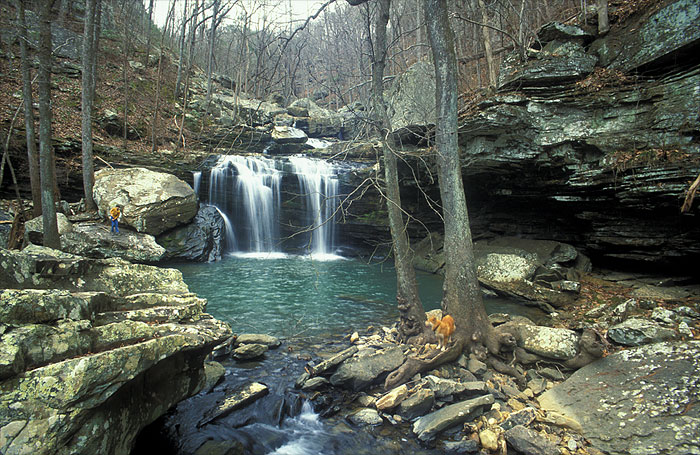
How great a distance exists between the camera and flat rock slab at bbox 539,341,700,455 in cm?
343

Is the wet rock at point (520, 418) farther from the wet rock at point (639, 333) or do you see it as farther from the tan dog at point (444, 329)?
the wet rock at point (639, 333)

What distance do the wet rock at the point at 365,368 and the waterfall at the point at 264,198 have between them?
39.4 ft

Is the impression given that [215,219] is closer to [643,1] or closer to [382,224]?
[382,224]

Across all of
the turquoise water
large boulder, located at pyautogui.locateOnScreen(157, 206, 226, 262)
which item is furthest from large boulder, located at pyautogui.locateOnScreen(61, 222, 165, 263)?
the turquoise water

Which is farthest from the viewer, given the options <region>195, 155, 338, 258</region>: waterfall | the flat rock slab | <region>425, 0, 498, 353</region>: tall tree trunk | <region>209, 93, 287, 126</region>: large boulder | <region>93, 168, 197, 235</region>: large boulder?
<region>209, 93, 287, 126</region>: large boulder

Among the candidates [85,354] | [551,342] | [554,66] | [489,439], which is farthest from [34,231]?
[554,66]

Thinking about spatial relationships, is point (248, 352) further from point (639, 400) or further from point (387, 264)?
point (387, 264)

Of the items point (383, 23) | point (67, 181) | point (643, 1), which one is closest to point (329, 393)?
point (383, 23)

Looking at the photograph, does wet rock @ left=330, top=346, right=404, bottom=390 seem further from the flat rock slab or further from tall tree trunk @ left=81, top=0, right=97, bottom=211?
tall tree trunk @ left=81, top=0, right=97, bottom=211

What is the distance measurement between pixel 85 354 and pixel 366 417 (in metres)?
3.17

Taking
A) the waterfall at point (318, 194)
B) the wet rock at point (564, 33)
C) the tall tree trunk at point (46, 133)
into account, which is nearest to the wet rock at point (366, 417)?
the tall tree trunk at point (46, 133)

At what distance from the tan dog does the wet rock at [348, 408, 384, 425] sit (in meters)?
1.60

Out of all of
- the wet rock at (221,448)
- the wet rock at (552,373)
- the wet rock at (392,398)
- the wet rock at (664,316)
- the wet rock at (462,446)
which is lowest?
the wet rock at (462,446)

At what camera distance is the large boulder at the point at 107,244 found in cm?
1150
